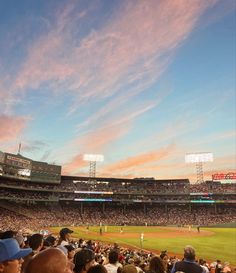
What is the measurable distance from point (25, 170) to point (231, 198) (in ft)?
194

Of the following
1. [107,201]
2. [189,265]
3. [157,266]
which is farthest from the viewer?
[107,201]

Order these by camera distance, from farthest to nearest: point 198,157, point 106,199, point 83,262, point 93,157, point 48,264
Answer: point 93,157 → point 198,157 → point 106,199 → point 83,262 → point 48,264

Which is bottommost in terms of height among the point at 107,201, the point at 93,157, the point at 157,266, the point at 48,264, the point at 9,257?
the point at 157,266

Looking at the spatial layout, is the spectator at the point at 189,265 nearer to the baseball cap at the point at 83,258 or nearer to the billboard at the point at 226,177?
the baseball cap at the point at 83,258

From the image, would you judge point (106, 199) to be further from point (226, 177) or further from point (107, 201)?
point (226, 177)

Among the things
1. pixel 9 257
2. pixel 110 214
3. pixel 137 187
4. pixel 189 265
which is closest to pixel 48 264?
pixel 9 257

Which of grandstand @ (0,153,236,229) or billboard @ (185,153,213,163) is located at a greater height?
billboard @ (185,153,213,163)

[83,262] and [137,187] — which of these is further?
[137,187]

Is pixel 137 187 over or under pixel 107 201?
over

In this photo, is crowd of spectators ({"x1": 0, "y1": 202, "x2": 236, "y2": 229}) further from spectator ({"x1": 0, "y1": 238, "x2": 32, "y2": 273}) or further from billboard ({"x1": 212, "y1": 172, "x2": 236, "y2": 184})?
spectator ({"x1": 0, "y1": 238, "x2": 32, "y2": 273})

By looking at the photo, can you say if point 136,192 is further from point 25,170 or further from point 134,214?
point 25,170

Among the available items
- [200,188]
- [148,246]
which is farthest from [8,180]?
[200,188]

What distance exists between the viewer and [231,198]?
3344 inches

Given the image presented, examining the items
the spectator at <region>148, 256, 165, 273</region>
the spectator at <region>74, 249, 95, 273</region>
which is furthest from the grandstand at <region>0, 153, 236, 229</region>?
the spectator at <region>74, 249, 95, 273</region>
